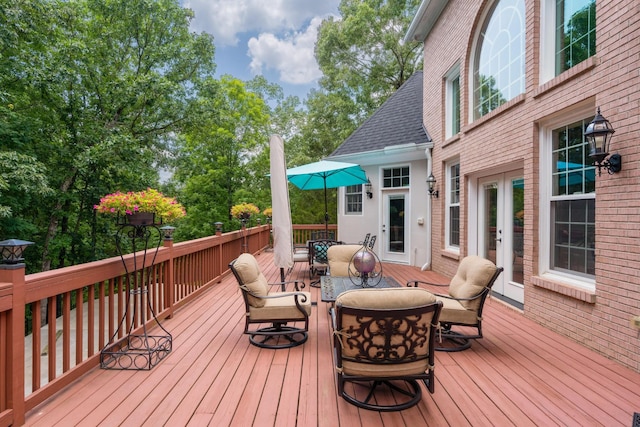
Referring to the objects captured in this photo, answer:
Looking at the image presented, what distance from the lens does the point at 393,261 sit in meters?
8.72

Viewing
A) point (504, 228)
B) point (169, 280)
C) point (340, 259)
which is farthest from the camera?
point (504, 228)

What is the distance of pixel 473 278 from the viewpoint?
11.1ft

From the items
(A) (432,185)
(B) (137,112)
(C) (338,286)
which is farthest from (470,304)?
(B) (137,112)

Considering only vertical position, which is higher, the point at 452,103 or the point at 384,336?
the point at 452,103

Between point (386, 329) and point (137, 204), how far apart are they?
2.29m

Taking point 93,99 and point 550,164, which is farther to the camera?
point 93,99

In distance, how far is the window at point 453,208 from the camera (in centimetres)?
678

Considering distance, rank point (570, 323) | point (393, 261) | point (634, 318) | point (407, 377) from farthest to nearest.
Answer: point (393, 261) → point (570, 323) → point (634, 318) → point (407, 377)

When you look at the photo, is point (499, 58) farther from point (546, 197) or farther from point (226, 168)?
point (226, 168)

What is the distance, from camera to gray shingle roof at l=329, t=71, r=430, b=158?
28.2 feet

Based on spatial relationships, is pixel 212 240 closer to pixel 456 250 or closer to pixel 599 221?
pixel 456 250

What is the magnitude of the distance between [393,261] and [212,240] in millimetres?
4775

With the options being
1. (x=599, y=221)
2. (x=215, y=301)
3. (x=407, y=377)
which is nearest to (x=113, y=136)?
(x=215, y=301)

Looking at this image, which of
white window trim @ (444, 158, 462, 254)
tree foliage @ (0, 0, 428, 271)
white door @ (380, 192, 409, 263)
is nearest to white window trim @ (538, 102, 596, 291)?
white window trim @ (444, 158, 462, 254)
